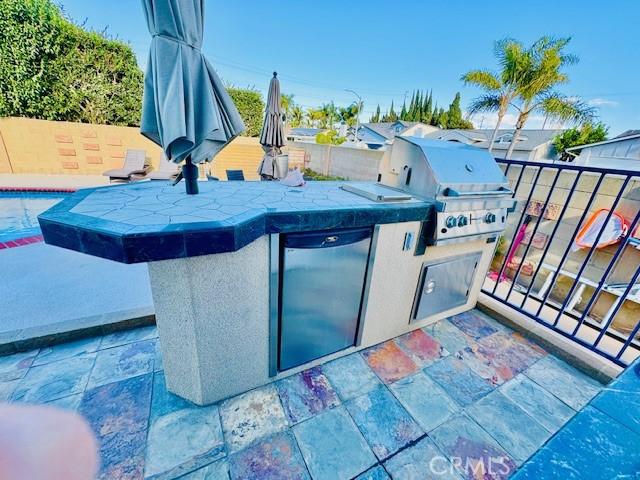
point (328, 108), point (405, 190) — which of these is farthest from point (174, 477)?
point (328, 108)

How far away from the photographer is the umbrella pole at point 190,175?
1727 mm

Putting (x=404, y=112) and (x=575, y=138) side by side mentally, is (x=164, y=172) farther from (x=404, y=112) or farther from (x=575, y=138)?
(x=404, y=112)

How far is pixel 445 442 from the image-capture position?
5.32 feet

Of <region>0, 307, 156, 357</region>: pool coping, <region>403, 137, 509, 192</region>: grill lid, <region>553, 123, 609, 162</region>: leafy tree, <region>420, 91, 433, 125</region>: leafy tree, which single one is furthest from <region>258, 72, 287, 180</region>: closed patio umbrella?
<region>420, 91, 433, 125</region>: leafy tree

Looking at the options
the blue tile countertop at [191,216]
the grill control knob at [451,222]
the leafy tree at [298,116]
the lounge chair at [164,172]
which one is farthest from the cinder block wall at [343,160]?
the leafy tree at [298,116]

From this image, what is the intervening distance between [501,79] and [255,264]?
48.2ft

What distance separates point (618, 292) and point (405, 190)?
8.42 m

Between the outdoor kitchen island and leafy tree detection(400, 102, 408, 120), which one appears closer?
the outdoor kitchen island

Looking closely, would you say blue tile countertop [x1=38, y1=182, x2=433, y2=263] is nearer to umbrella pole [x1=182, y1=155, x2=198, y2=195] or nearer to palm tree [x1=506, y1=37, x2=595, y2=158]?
umbrella pole [x1=182, y1=155, x2=198, y2=195]

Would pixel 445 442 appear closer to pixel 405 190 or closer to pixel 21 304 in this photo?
pixel 405 190

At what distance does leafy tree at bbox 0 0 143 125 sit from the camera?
7.03 metres

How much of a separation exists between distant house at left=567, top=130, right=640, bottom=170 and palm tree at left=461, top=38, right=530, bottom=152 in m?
6.24

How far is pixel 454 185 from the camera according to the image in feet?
6.68

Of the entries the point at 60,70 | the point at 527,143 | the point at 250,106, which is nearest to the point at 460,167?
the point at 60,70
